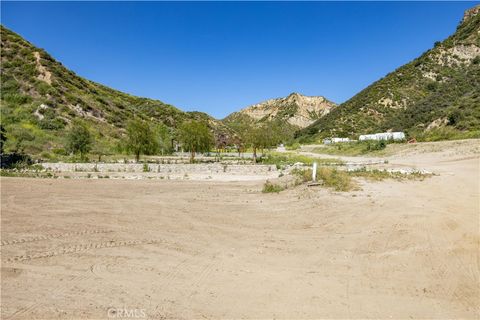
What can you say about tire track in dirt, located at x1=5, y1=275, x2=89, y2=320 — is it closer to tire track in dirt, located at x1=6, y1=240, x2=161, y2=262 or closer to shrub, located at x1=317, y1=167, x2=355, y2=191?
tire track in dirt, located at x1=6, y1=240, x2=161, y2=262

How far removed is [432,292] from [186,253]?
4.58m

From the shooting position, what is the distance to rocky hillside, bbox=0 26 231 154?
143 feet

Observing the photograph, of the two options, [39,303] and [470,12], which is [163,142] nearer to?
[39,303]

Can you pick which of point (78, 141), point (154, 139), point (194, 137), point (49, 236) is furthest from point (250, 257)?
point (154, 139)

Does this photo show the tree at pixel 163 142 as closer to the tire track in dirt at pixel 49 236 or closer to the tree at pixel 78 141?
the tree at pixel 78 141

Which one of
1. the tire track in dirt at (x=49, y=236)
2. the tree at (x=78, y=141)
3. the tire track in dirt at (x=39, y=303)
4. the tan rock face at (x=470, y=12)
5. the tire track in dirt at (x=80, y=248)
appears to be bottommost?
the tire track in dirt at (x=39, y=303)

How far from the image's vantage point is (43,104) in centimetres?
5169

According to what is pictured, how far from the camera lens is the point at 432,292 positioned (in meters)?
5.49

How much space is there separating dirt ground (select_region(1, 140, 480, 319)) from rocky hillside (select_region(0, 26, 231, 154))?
112 ft

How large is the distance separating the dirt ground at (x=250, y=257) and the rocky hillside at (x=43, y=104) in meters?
34.2

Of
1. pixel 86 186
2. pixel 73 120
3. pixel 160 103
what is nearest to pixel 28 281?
pixel 86 186

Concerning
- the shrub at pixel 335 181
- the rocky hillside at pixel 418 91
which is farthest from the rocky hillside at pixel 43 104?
the rocky hillside at pixel 418 91

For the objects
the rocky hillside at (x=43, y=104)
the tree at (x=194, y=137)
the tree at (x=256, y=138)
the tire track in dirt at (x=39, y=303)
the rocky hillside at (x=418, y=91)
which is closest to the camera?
the tire track in dirt at (x=39, y=303)

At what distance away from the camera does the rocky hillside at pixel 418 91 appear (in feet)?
233
